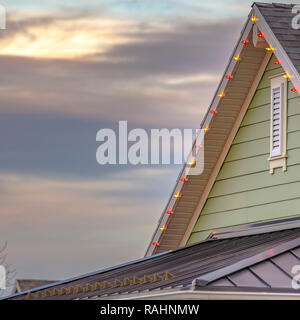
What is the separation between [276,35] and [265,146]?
206 centimetres

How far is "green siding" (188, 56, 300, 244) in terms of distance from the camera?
18094 millimetres

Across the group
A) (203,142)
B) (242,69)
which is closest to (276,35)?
(242,69)

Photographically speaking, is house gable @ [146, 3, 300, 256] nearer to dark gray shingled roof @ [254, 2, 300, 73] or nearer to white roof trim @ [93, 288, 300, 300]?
dark gray shingled roof @ [254, 2, 300, 73]

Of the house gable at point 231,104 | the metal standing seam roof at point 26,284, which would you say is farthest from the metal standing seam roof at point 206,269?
the metal standing seam roof at point 26,284

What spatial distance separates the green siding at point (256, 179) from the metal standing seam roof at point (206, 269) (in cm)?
67

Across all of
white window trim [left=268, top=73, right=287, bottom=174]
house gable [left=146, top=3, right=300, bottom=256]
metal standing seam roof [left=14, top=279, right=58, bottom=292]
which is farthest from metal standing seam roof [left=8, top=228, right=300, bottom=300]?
metal standing seam roof [left=14, top=279, right=58, bottom=292]

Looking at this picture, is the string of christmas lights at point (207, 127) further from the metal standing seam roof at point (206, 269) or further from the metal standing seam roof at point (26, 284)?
the metal standing seam roof at point (26, 284)

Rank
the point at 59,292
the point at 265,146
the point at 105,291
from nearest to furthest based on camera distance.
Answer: the point at 105,291 < the point at 59,292 < the point at 265,146

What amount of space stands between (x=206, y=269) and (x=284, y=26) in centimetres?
518

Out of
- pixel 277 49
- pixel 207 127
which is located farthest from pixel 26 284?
pixel 277 49

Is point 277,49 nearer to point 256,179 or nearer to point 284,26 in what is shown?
point 284,26

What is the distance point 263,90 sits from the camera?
63.4ft

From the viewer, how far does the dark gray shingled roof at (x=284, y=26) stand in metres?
17.5

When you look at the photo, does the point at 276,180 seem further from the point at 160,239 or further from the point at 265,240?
the point at 160,239
